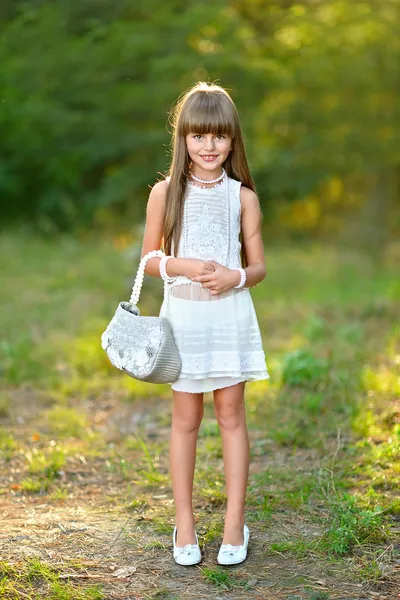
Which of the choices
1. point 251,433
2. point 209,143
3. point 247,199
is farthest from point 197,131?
point 251,433

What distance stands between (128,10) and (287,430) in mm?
4979

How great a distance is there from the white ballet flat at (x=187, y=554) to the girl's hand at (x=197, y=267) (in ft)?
3.16

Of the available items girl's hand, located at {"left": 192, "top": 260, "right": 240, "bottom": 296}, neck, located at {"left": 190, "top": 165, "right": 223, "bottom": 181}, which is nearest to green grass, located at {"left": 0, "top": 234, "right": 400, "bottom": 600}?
girl's hand, located at {"left": 192, "top": 260, "right": 240, "bottom": 296}

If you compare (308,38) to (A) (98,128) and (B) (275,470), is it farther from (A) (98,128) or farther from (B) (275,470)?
(B) (275,470)

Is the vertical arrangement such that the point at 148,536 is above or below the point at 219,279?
below

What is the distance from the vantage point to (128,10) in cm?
776

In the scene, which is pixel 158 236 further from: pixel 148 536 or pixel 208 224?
pixel 148 536

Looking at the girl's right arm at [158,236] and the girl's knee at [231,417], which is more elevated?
the girl's right arm at [158,236]

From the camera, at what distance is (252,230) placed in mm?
2988

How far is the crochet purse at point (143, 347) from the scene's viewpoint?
278 cm

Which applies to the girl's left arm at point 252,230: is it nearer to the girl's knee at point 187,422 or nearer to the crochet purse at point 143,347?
the crochet purse at point 143,347

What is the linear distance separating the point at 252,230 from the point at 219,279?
0.90ft

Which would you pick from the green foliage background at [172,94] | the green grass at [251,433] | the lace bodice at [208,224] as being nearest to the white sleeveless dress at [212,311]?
the lace bodice at [208,224]

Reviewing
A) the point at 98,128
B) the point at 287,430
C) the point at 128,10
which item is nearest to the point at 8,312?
the point at 128,10
